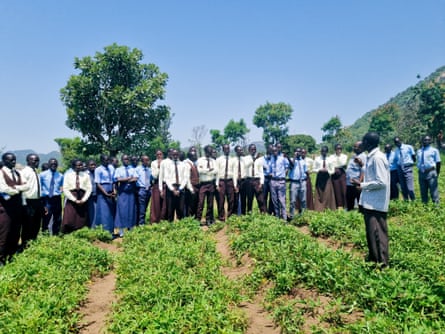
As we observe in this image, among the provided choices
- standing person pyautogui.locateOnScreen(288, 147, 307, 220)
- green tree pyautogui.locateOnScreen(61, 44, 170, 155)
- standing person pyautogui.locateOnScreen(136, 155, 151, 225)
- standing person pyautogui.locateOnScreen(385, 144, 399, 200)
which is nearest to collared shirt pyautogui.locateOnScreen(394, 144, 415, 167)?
standing person pyautogui.locateOnScreen(385, 144, 399, 200)

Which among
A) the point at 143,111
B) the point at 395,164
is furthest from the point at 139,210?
the point at 143,111

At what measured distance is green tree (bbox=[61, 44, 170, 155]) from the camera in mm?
21969

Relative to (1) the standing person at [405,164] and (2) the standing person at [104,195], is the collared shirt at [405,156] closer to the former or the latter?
(1) the standing person at [405,164]

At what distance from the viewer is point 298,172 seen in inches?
346

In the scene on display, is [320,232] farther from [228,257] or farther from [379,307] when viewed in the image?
[379,307]

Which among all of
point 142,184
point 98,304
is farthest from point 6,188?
point 142,184

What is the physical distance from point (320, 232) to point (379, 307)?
3161 mm

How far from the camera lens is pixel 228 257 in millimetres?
5973

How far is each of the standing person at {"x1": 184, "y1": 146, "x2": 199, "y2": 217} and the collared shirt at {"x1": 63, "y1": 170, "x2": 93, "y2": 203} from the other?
7.98ft

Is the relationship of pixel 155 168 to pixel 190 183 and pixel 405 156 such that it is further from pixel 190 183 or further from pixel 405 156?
pixel 405 156

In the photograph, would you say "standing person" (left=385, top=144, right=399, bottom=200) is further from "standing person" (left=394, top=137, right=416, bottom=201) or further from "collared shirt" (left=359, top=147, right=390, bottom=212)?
"collared shirt" (left=359, top=147, right=390, bottom=212)

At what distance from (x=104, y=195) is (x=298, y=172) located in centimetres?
517

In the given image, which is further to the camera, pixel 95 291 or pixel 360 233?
pixel 360 233

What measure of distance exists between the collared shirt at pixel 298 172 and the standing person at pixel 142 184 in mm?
3926
